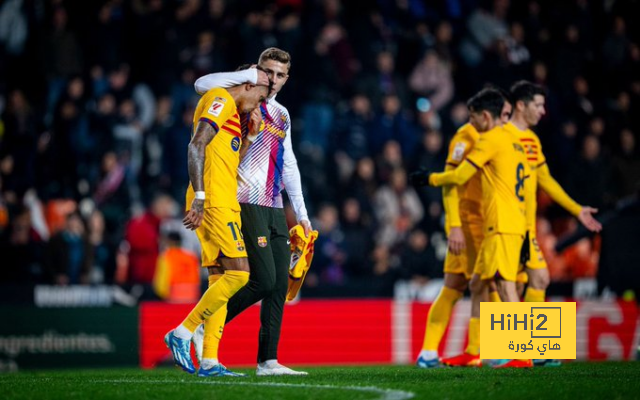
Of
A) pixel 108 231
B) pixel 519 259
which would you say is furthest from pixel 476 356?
pixel 108 231

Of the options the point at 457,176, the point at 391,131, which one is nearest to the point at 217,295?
the point at 457,176

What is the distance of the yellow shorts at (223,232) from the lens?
8.57 m

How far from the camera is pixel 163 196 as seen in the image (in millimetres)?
16812

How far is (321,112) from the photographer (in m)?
18.9

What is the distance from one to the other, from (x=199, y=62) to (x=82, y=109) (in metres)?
2.13

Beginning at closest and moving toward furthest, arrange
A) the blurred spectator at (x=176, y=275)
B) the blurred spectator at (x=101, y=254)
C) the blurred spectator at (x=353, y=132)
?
the blurred spectator at (x=176, y=275), the blurred spectator at (x=101, y=254), the blurred spectator at (x=353, y=132)

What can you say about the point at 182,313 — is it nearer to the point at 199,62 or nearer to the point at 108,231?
the point at 108,231

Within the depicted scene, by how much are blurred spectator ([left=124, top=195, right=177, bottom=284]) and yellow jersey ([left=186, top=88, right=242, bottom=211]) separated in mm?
7822

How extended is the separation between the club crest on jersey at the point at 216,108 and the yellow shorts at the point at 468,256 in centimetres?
344

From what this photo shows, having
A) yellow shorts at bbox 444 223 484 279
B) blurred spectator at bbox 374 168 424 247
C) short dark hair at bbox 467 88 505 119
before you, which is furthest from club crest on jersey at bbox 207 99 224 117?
blurred spectator at bbox 374 168 424 247

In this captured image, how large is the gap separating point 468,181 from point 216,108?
11.5 ft

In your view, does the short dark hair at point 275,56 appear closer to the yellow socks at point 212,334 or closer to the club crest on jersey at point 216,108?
the club crest on jersey at point 216,108

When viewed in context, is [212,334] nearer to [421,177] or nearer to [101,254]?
[421,177]

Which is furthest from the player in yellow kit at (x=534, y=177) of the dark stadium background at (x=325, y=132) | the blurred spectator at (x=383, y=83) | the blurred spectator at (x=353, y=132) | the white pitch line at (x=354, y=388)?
the blurred spectator at (x=383, y=83)
